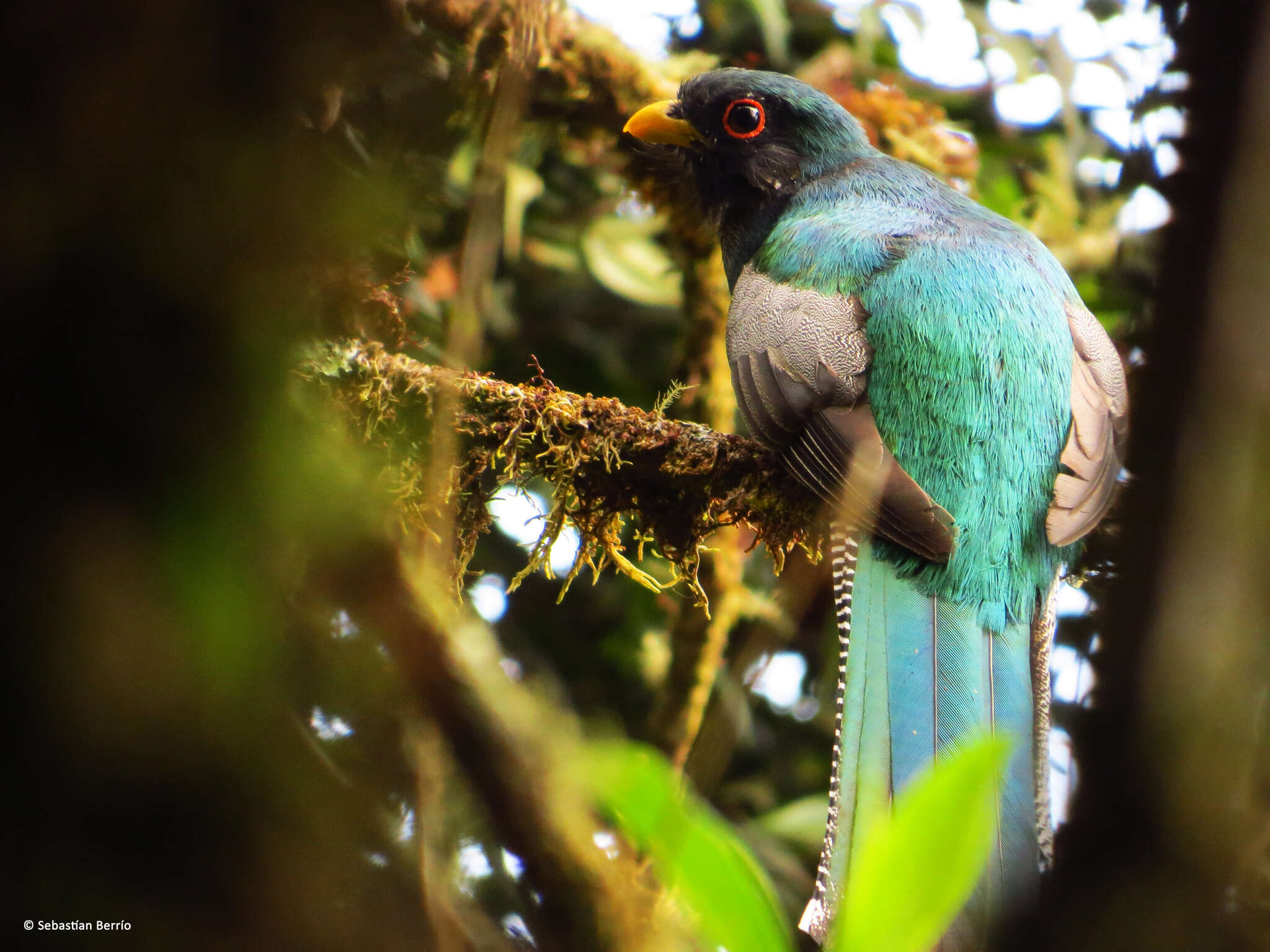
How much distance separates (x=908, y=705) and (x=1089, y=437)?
971 millimetres

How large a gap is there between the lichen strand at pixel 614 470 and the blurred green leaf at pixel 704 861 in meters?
2.20

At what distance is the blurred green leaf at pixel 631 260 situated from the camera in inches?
160

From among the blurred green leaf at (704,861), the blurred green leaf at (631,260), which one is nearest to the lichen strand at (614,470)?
the blurred green leaf at (631,260)

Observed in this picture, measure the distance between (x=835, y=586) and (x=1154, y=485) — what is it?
7.53 ft

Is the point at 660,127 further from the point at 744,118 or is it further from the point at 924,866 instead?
the point at 924,866

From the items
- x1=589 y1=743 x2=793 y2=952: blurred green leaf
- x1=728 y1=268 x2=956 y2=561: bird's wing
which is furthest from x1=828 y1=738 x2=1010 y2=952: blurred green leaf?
x1=728 y1=268 x2=956 y2=561: bird's wing

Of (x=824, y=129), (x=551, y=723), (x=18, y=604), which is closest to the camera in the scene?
(x=18, y=604)

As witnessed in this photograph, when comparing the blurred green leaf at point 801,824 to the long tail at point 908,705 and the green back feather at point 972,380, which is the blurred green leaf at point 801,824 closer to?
the long tail at point 908,705

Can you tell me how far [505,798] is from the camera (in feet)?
2.24

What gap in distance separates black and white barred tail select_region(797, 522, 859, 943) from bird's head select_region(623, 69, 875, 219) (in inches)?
66.7

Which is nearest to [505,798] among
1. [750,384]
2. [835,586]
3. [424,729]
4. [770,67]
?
[424,729]

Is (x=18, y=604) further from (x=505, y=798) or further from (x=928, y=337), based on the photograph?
(x=928, y=337)

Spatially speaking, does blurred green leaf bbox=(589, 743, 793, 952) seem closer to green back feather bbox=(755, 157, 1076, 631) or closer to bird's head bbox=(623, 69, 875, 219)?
green back feather bbox=(755, 157, 1076, 631)

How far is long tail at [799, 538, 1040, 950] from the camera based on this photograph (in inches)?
86.1
